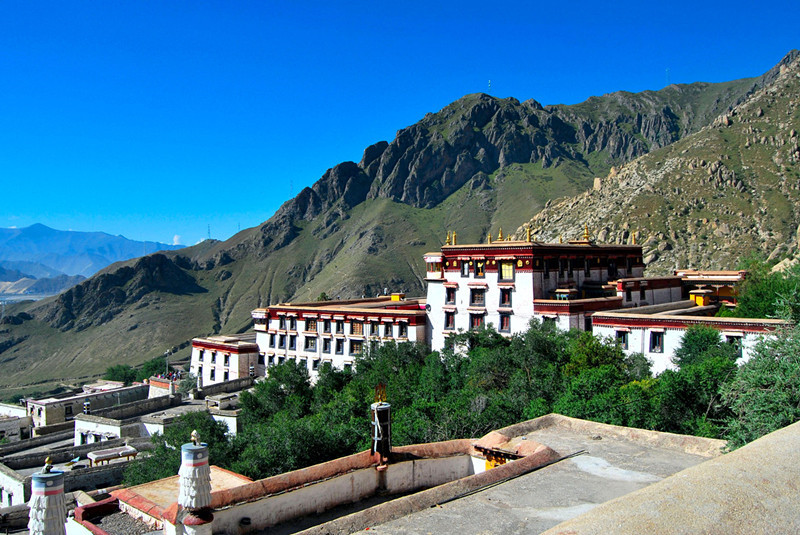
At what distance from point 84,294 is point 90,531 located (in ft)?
635

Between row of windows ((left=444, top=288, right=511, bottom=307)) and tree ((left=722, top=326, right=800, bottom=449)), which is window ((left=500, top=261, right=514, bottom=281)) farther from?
tree ((left=722, top=326, right=800, bottom=449))

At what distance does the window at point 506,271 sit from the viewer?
45.6 metres

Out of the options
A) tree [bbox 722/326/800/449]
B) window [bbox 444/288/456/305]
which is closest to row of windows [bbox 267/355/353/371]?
window [bbox 444/288/456/305]

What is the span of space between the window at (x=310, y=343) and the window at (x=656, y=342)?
3002 cm

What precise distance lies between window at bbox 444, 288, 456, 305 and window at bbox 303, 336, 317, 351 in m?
13.8

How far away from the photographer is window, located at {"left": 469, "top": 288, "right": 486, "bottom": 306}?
155 feet

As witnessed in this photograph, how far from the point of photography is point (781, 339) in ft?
54.2

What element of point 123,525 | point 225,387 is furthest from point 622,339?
point 225,387

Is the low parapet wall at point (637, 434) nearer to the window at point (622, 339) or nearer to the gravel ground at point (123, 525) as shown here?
the gravel ground at point (123, 525)

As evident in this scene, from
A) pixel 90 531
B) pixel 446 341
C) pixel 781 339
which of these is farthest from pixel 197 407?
pixel 781 339

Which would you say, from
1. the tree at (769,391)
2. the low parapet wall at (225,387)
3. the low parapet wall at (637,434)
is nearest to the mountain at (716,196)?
the low parapet wall at (225,387)

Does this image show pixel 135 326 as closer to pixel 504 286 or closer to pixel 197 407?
pixel 197 407

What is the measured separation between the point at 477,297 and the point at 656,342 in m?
14.6

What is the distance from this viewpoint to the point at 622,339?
126 ft
